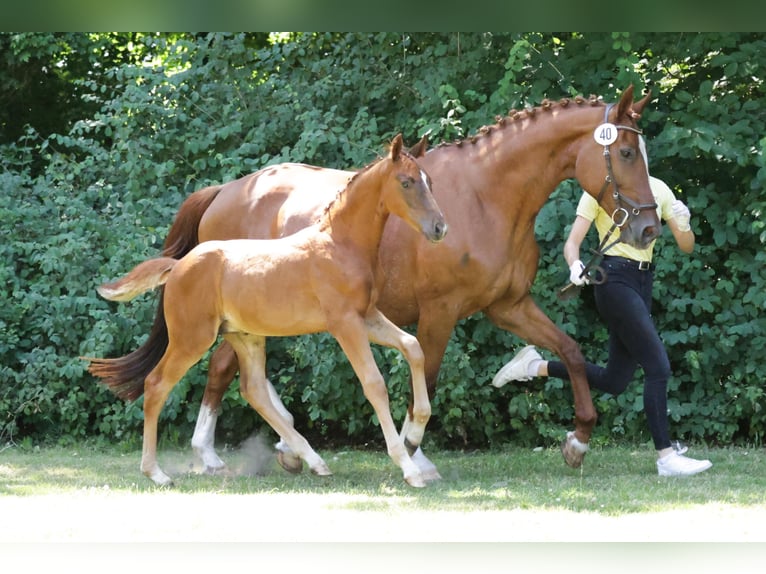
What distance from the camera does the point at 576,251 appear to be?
667 centimetres

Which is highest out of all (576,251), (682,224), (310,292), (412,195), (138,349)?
(412,195)

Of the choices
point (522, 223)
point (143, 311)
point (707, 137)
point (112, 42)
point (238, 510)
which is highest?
point (112, 42)

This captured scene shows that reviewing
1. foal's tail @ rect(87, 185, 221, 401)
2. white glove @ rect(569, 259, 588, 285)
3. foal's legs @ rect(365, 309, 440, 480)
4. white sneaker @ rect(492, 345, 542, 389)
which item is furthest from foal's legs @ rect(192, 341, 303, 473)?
white glove @ rect(569, 259, 588, 285)

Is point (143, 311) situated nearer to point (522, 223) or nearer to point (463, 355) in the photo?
point (463, 355)

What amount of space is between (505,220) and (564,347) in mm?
887

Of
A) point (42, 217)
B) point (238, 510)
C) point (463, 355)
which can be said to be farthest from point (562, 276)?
point (42, 217)

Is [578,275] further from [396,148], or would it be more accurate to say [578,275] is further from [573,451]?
[396,148]

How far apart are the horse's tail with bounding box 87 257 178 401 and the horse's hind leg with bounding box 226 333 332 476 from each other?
21.5 inches

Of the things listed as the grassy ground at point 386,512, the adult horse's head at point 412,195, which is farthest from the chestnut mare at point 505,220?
the adult horse's head at point 412,195

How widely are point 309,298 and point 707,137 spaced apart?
359cm

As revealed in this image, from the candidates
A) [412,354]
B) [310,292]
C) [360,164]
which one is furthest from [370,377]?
[360,164]

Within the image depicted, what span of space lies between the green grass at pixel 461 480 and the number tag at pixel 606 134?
199cm

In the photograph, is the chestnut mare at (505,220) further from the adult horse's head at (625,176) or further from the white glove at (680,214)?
the white glove at (680,214)

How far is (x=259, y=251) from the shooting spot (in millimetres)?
6359
